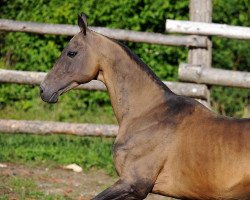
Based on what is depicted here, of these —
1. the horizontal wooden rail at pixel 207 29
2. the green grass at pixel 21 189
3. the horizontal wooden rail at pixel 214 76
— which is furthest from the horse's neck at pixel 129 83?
the horizontal wooden rail at pixel 207 29

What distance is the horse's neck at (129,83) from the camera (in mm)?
6516

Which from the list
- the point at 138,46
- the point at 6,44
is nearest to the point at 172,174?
the point at 138,46

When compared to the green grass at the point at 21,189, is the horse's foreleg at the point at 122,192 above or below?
above

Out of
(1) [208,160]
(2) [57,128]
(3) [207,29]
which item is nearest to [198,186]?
(1) [208,160]

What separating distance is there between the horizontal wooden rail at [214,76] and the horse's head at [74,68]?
2.83 meters

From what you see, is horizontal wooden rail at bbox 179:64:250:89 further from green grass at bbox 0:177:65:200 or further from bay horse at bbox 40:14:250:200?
bay horse at bbox 40:14:250:200

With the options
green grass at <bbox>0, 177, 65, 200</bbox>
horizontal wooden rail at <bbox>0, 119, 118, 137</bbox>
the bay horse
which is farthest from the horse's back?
horizontal wooden rail at <bbox>0, 119, 118, 137</bbox>

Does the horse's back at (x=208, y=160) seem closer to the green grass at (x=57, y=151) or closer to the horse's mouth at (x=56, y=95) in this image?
the horse's mouth at (x=56, y=95)

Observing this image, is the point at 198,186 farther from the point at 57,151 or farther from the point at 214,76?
the point at 57,151

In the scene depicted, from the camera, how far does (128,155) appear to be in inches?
246

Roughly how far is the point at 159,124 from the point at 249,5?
605 centimetres

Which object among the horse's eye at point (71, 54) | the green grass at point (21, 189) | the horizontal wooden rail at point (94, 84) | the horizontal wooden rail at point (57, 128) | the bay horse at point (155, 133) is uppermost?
the horse's eye at point (71, 54)

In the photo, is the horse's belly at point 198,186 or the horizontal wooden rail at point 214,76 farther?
the horizontal wooden rail at point 214,76

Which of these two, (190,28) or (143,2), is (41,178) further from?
(143,2)
